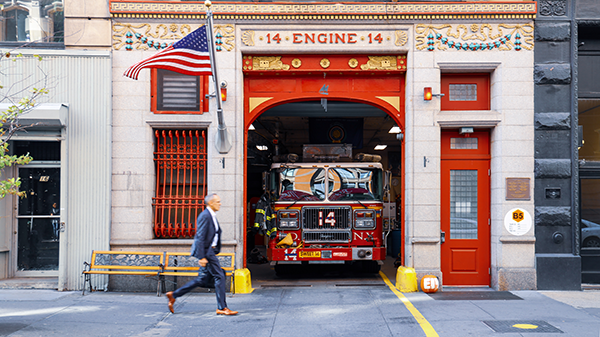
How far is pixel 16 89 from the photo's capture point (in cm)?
930

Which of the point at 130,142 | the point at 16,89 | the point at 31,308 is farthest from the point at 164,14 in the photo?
the point at 31,308

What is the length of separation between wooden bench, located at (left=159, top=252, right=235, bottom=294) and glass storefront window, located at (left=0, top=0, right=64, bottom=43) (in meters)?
5.37

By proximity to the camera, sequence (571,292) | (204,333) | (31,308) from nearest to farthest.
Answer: (204,333) < (31,308) < (571,292)

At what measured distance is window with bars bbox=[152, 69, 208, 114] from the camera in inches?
382

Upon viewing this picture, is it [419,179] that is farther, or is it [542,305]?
[419,179]

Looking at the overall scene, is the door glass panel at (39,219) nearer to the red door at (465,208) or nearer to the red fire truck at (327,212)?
the red fire truck at (327,212)

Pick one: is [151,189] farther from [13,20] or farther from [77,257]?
[13,20]

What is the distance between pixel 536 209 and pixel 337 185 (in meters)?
4.46

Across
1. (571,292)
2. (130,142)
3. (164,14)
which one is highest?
(164,14)

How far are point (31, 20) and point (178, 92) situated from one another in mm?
3676

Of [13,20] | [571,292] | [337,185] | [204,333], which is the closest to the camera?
[204,333]

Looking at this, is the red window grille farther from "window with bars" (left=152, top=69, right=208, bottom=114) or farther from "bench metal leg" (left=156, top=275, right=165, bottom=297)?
"bench metal leg" (left=156, top=275, right=165, bottom=297)

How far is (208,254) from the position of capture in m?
7.40

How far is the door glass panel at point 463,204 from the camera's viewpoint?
32.2 ft
